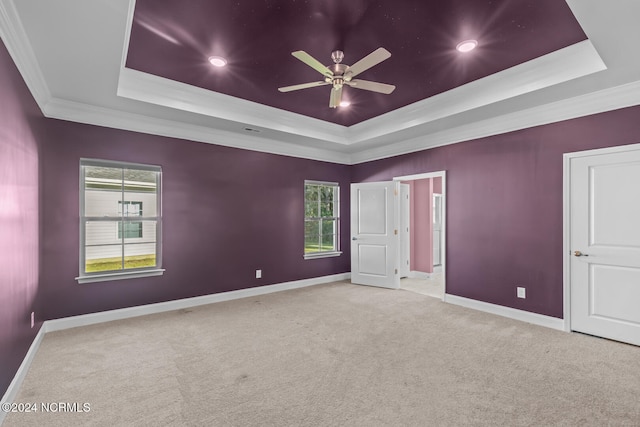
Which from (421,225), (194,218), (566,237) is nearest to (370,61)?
(566,237)

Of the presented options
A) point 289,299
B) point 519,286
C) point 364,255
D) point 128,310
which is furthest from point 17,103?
point 519,286

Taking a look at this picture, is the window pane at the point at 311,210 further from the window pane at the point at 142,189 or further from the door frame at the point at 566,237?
the door frame at the point at 566,237

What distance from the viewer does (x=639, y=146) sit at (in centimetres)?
306

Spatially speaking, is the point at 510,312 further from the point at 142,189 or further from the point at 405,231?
the point at 142,189

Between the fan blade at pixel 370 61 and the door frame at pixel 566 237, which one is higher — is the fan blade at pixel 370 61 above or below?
above

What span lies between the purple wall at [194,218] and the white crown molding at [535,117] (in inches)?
76.1

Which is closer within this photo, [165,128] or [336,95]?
[336,95]

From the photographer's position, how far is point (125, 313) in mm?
3941

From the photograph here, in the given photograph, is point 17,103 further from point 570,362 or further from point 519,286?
point 519,286

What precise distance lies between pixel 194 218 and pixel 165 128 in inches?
50.4

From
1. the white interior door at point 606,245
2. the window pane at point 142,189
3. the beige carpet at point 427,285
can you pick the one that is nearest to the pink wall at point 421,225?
the beige carpet at point 427,285

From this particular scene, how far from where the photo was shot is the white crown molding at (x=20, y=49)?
1.96 metres

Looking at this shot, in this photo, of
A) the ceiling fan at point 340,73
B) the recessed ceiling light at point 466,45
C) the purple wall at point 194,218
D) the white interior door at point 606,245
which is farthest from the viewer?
the purple wall at point 194,218

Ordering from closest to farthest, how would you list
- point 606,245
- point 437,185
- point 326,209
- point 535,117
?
point 606,245, point 535,117, point 326,209, point 437,185
